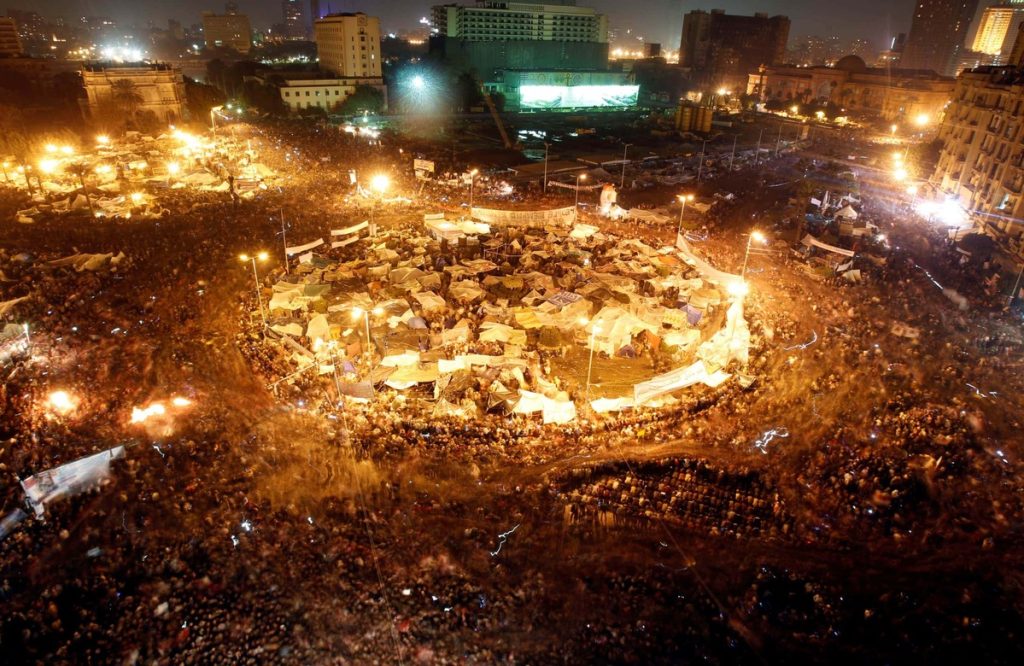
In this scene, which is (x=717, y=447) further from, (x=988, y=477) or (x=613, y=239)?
(x=613, y=239)

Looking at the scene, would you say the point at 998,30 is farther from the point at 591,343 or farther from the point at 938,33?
the point at 591,343

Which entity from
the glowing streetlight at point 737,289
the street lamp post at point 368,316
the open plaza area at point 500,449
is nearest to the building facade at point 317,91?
the open plaza area at point 500,449

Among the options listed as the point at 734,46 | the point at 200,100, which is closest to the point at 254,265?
the point at 200,100

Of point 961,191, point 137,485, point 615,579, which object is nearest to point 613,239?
point 615,579

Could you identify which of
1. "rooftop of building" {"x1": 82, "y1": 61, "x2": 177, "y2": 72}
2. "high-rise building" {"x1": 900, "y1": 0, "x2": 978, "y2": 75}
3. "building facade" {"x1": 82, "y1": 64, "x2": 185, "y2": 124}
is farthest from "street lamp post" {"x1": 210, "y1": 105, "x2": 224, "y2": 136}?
"high-rise building" {"x1": 900, "y1": 0, "x2": 978, "y2": 75}

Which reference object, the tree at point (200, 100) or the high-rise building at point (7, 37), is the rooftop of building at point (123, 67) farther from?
the high-rise building at point (7, 37)

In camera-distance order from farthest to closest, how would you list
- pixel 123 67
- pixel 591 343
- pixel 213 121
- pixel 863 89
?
pixel 863 89 < pixel 213 121 < pixel 123 67 < pixel 591 343

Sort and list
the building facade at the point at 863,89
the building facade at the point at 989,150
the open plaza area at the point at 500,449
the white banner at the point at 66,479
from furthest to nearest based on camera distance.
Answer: the building facade at the point at 863,89, the building facade at the point at 989,150, the white banner at the point at 66,479, the open plaza area at the point at 500,449
